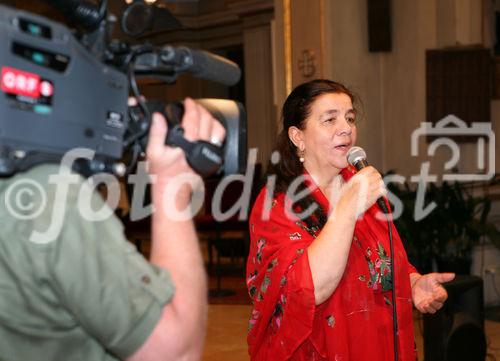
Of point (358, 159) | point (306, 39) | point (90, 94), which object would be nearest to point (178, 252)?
point (90, 94)

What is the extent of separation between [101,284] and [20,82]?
283 mm

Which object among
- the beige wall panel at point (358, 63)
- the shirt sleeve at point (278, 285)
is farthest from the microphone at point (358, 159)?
the beige wall panel at point (358, 63)

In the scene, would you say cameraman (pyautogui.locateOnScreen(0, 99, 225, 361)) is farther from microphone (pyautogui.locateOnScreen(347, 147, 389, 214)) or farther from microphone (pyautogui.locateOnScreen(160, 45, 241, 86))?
microphone (pyautogui.locateOnScreen(347, 147, 389, 214))

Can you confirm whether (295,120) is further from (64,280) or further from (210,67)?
(64,280)

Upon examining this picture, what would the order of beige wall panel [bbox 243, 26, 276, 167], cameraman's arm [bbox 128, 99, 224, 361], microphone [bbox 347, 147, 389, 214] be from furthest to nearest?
beige wall panel [bbox 243, 26, 276, 167] < microphone [bbox 347, 147, 389, 214] < cameraman's arm [bbox 128, 99, 224, 361]

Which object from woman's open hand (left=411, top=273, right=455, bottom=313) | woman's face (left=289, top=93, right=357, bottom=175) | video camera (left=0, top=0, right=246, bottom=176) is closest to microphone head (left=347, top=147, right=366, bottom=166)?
woman's face (left=289, top=93, right=357, bottom=175)

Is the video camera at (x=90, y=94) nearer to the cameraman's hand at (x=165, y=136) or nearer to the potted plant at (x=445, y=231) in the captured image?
the cameraman's hand at (x=165, y=136)

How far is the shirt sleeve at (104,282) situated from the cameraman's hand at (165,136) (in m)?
0.12

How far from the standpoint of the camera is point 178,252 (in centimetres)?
107

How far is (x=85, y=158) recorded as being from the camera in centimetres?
96

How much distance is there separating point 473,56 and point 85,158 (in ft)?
17.1

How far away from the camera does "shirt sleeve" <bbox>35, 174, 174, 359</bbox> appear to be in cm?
92

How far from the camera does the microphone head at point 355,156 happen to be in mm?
2096

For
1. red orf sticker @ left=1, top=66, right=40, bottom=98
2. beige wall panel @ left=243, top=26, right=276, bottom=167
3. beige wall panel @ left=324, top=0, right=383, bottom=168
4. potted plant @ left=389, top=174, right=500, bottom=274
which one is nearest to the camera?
red orf sticker @ left=1, top=66, right=40, bottom=98
